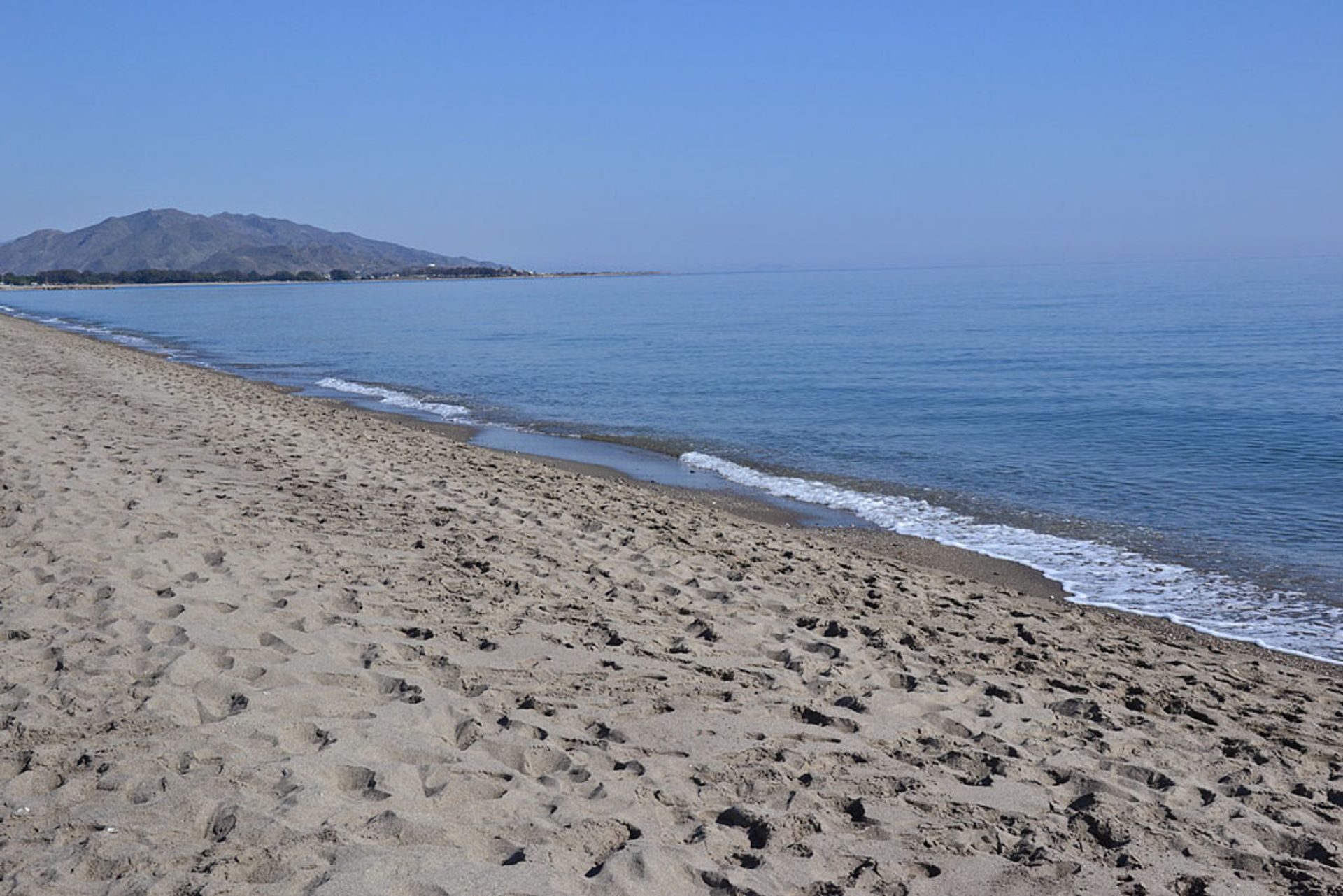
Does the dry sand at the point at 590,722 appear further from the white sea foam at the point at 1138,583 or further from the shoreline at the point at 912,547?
the white sea foam at the point at 1138,583

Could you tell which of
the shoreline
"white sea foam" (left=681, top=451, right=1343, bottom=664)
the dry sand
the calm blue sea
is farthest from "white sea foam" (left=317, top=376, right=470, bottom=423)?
the dry sand

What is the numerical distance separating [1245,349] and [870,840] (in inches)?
1228

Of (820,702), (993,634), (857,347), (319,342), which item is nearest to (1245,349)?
(857,347)

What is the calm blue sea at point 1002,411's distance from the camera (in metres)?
10.2

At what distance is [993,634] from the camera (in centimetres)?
692

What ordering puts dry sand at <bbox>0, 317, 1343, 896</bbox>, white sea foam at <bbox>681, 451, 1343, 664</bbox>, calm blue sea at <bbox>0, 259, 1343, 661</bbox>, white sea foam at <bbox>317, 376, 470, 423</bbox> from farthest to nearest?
white sea foam at <bbox>317, 376, 470, 423</bbox> < calm blue sea at <bbox>0, 259, 1343, 661</bbox> < white sea foam at <bbox>681, 451, 1343, 664</bbox> < dry sand at <bbox>0, 317, 1343, 896</bbox>

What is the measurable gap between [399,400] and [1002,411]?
1347 centimetres

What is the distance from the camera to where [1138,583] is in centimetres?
919

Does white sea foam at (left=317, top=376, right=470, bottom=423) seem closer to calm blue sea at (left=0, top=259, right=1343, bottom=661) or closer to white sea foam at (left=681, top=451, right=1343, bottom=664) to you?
calm blue sea at (left=0, top=259, right=1343, bottom=661)

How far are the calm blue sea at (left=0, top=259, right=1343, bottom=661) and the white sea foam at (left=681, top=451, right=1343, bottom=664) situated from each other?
0.11ft

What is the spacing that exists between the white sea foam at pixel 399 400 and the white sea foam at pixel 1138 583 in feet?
34.7

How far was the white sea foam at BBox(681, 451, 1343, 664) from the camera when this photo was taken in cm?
790

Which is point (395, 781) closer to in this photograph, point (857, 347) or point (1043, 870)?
point (1043, 870)

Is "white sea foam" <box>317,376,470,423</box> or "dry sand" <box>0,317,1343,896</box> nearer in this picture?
"dry sand" <box>0,317,1343,896</box>
